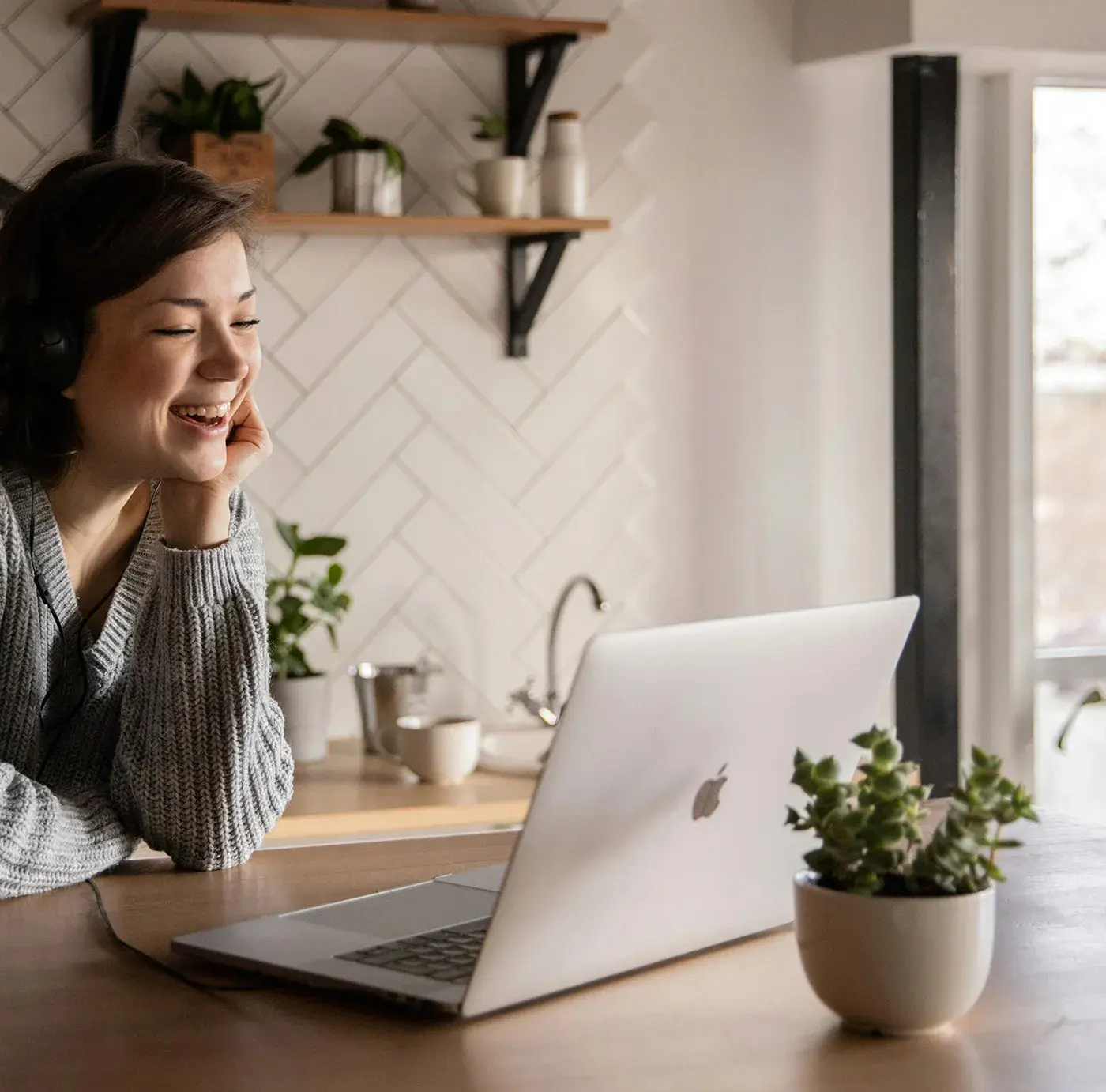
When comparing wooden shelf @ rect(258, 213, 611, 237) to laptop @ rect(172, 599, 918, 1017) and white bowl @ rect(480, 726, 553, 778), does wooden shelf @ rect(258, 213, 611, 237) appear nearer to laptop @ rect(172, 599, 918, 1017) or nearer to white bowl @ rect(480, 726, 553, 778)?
white bowl @ rect(480, 726, 553, 778)

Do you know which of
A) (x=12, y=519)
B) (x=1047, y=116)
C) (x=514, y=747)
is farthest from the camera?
(x=1047, y=116)

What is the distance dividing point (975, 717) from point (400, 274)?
1.39 m

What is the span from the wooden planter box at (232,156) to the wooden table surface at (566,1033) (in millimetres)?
1633

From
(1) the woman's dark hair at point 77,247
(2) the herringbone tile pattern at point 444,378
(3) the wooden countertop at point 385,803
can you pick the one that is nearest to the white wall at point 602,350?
(2) the herringbone tile pattern at point 444,378

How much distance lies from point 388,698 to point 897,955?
184 centimetres

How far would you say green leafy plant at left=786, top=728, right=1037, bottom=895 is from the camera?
2.87ft

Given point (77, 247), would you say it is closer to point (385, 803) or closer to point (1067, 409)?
point (385, 803)

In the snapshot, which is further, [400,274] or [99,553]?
[400,274]

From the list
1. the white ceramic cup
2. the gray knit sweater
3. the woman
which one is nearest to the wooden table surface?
the gray knit sweater

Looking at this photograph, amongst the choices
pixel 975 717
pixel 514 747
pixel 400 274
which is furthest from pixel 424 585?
pixel 975 717

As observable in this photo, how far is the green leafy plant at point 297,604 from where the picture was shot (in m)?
2.62

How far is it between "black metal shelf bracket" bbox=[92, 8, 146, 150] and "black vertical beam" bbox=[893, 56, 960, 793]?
4.37 ft

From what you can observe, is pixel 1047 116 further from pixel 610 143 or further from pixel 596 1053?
pixel 596 1053

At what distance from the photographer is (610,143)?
2.99 meters
